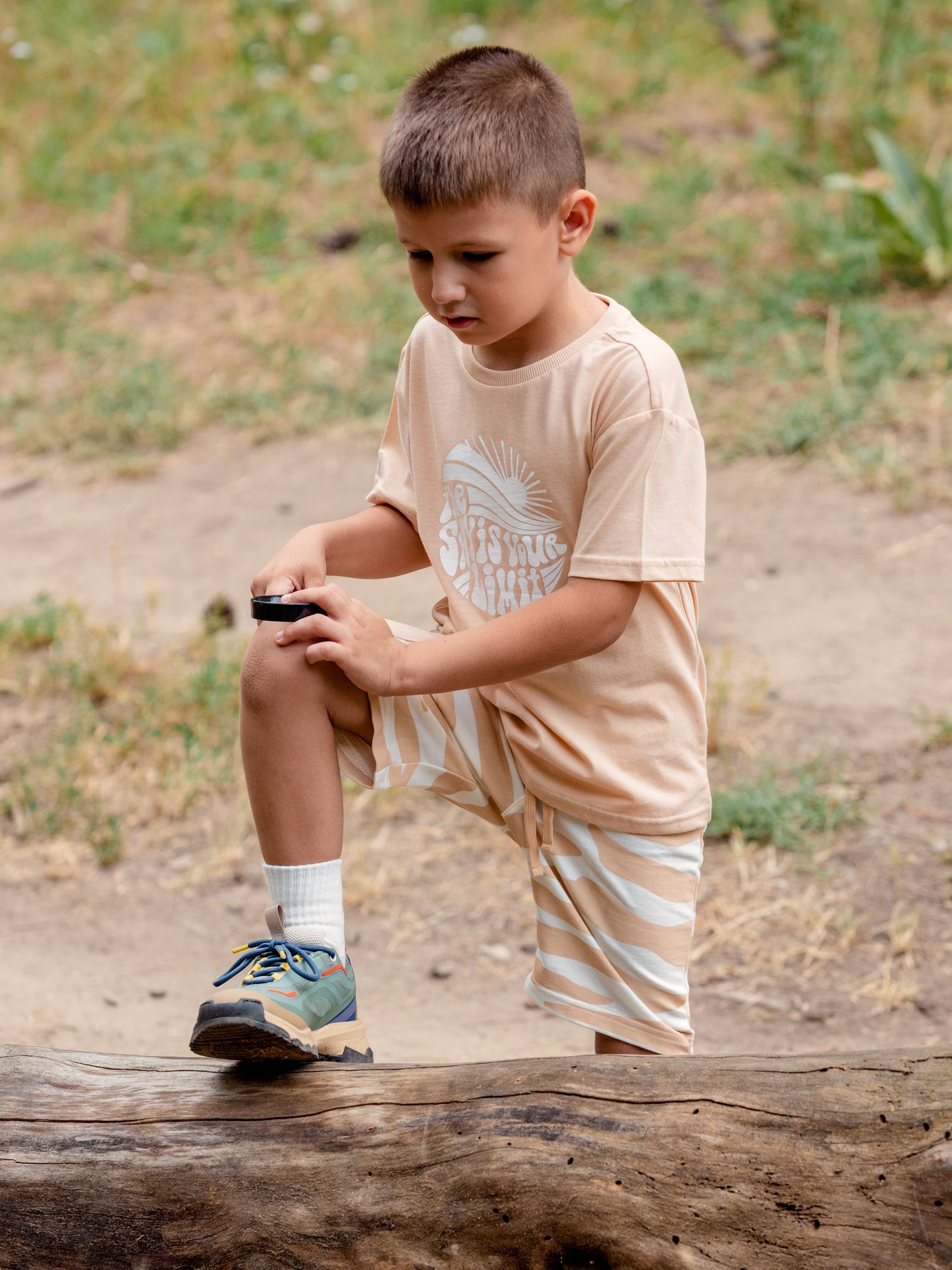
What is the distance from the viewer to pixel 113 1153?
5.31ft

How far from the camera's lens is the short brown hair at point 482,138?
1554mm

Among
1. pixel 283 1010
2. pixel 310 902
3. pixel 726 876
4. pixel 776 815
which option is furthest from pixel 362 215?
pixel 283 1010

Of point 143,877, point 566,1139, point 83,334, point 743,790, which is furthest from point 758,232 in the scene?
point 566,1139

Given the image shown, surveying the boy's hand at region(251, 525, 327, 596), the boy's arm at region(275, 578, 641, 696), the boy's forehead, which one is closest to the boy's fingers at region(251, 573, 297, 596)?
the boy's hand at region(251, 525, 327, 596)

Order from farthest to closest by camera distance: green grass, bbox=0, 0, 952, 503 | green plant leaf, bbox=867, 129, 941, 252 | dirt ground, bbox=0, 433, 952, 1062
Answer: green plant leaf, bbox=867, 129, 941, 252, green grass, bbox=0, 0, 952, 503, dirt ground, bbox=0, 433, 952, 1062

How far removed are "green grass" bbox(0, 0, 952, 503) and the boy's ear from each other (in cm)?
301

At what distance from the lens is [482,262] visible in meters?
1.60

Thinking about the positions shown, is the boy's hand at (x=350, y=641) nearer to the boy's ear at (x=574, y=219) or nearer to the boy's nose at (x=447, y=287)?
the boy's nose at (x=447, y=287)

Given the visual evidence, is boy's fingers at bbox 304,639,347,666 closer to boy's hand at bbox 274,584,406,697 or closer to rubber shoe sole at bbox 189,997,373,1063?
boy's hand at bbox 274,584,406,697

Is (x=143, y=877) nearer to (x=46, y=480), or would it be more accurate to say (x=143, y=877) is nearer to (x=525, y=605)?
(x=525, y=605)

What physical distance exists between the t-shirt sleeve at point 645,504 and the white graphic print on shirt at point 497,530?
0.50 feet

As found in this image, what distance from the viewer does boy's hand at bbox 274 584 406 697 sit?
1.71m

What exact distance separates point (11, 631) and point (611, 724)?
9.04ft

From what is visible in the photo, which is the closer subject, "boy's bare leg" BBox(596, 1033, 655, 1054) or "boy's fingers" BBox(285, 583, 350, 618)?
"boy's fingers" BBox(285, 583, 350, 618)
